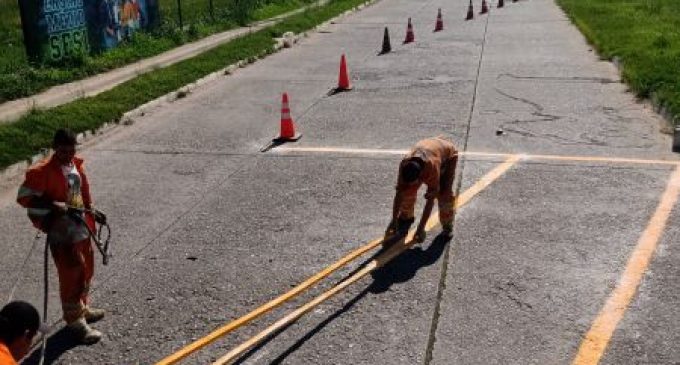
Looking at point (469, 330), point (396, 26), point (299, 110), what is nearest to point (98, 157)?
point (299, 110)

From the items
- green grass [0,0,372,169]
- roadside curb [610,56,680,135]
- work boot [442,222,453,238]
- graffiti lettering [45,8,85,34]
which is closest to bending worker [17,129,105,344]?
work boot [442,222,453,238]

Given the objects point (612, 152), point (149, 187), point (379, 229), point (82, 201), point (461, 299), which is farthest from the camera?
point (612, 152)

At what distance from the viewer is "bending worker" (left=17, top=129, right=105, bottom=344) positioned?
4.90m

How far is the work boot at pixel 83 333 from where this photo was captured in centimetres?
526

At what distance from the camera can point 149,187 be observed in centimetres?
884

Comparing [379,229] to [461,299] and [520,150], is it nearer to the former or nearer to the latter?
[461,299]

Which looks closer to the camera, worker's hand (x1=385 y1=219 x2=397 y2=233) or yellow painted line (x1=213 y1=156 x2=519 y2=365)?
yellow painted line (x1=213 y1=156 x2=519 y2=365)

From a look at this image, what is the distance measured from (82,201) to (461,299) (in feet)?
10.2

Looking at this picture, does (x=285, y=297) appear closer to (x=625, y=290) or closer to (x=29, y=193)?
(x=29, y=193)

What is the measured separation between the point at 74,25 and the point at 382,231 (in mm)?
11873

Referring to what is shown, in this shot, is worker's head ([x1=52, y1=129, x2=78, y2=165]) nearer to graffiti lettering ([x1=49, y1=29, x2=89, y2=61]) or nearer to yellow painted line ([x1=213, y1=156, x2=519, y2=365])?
yellow painted line ([x1=213, y1=156, x2=519, y2=365])

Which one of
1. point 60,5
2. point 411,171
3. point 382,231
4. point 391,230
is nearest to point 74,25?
point 60,5

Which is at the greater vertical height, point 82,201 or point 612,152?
point 82,201

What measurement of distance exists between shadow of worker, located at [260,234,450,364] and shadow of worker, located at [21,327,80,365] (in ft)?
4.82
